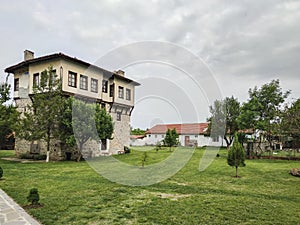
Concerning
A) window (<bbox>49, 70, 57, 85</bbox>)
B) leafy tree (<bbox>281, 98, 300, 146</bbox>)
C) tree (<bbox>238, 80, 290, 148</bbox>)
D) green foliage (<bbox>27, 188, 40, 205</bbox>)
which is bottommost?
green foliage (<bbox>27, 188, 40, 205</bbox>)

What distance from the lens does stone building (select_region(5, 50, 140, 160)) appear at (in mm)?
17953

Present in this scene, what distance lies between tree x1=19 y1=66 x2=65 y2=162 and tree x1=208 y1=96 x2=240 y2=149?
61.2ft

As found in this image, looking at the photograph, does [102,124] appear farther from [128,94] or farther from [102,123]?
[128,94]

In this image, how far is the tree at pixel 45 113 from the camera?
52.2 ft

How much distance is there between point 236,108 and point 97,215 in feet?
80.4

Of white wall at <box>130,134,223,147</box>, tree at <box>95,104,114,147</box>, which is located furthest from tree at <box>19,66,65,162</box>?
white wall at <box>130,134,223,147</box>

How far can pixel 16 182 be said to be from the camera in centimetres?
909

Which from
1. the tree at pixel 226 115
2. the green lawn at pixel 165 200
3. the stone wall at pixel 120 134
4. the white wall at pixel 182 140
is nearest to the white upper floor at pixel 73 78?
the stone wall at pixel 120 134

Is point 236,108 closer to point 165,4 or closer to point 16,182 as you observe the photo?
point 165,4

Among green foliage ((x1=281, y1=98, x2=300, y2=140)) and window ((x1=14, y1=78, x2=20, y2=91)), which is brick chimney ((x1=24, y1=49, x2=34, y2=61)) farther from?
green foliage ((x1=281, y1=98, x2=300, y2=140))

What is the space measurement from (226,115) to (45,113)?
66.7 ft

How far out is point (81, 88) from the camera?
1903cm

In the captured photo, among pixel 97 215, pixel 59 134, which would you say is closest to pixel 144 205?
pixel 97 215

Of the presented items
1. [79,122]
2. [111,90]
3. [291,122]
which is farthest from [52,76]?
[291,122]
